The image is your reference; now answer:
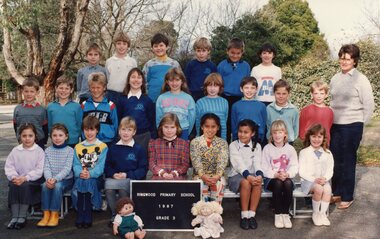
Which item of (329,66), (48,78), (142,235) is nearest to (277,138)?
(142,235)

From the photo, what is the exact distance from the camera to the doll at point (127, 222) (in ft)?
16.1

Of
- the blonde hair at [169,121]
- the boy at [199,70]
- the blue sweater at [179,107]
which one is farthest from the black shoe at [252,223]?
the boy at [199,70]

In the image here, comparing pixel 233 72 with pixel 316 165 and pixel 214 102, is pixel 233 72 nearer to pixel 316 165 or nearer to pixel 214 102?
pixel 214 102

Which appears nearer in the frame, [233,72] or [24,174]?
[24,174]

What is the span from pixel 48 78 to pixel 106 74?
7.72 meters

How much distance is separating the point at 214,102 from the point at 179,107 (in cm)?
52

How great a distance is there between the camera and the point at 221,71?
6906mm

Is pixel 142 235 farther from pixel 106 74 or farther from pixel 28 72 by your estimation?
pixel 28 72

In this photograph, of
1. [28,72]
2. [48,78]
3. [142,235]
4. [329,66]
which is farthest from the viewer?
[329,66]

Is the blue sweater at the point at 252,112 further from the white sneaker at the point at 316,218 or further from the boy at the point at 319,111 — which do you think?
the white sneaker at the point at 316,218

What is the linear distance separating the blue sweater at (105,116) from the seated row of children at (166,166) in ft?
0.87

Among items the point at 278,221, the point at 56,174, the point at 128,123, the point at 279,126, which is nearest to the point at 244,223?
the point at 278,221

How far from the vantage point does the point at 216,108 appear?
629 cm

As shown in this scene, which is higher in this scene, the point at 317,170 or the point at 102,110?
the point at 102,110
